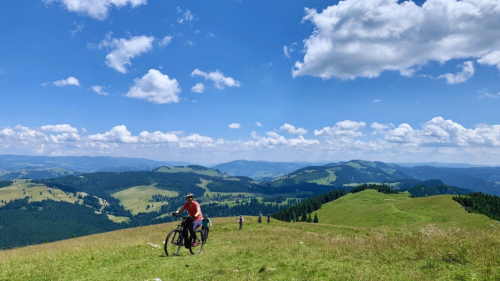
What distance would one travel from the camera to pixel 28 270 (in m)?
12.2

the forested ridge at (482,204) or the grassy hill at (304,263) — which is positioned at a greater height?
the grassy hill at (304,263)

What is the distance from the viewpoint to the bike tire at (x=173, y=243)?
15633 millimetres

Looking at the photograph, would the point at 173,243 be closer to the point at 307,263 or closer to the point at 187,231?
the point at 187,231

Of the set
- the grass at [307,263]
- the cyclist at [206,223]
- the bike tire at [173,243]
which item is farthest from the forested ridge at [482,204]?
the bike tire at [173,243]

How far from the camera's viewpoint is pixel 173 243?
16.1 m

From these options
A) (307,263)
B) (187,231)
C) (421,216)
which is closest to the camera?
(307,263)

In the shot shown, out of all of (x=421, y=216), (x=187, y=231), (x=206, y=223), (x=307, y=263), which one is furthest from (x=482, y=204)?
(x=187, y=231)

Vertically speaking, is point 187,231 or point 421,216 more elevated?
point 187,231

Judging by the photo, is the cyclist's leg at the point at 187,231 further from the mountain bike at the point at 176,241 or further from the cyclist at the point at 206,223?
the cyclist at the point at 206,223

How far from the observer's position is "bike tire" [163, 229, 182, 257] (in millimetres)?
15633

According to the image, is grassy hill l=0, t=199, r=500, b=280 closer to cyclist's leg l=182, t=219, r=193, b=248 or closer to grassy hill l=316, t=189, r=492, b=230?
cyclist's leg l=182, t=219, r=193, b=248

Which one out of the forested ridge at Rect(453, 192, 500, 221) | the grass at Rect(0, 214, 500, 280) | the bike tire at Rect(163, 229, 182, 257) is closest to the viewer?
the grass at Rect(0, 214, 500, 280)

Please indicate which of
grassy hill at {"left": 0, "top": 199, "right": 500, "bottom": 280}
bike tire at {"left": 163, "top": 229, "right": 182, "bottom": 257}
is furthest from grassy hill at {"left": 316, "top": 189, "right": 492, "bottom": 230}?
bike tire at {"left": 163, "top": 229, "right": 182, "bottom": 257}

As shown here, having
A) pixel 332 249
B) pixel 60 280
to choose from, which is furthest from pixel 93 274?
pixel 332 249
